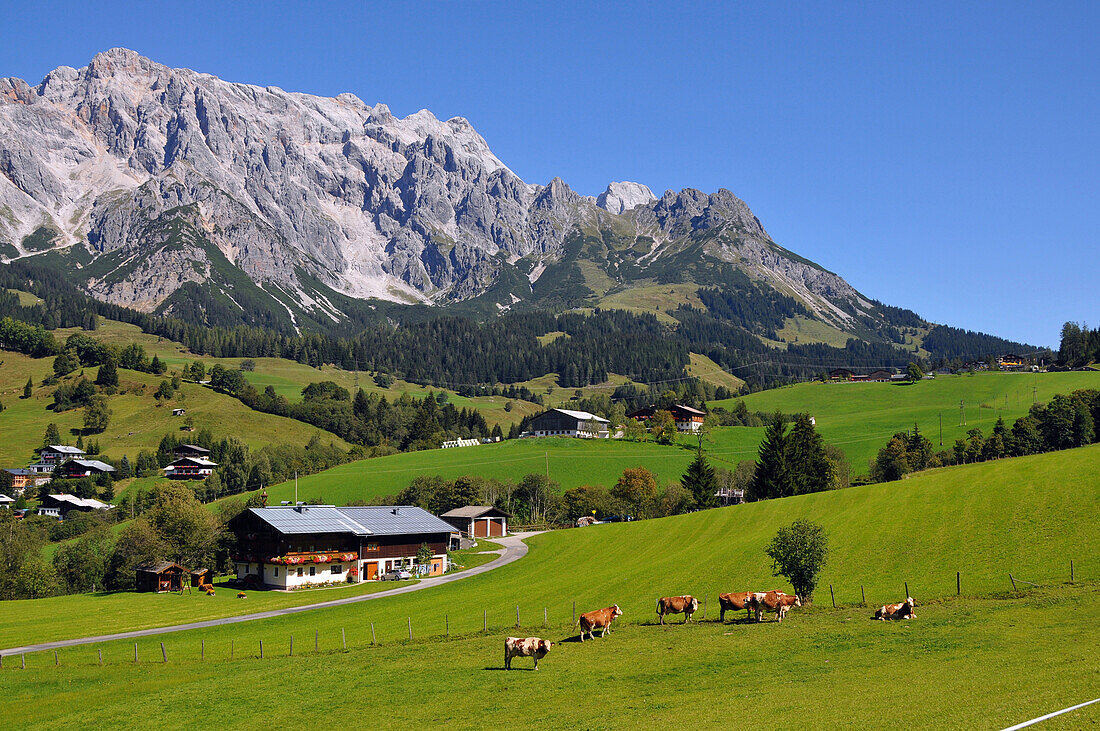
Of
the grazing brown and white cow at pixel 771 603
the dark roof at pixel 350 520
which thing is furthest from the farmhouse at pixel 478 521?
the grazing brown and white cow at pixel 771 603

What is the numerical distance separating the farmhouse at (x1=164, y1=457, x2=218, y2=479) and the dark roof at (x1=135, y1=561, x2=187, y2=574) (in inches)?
3858

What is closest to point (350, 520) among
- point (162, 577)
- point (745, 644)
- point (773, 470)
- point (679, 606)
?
point (162, 577)

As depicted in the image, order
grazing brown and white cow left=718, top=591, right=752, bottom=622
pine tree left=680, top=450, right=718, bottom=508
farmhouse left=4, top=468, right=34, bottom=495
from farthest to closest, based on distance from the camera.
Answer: farmhouse left=4, top=468, right=34, bottom=495
pine tree left=680, top=450, right=718, bottom=508
grazing brown and white cow left=718, top=591, right=752, bottom=622

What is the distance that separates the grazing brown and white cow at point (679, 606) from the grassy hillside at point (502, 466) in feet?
320

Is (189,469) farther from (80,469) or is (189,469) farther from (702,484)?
(702,484)

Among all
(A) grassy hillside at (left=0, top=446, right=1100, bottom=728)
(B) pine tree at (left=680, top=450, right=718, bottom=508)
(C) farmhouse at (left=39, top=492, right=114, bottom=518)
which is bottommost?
(A) grassy hillside at (left=0, top=446, right=1100, bottom=728)

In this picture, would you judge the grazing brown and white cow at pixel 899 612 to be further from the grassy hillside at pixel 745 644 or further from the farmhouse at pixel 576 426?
the farmhouse at pixel 576 426

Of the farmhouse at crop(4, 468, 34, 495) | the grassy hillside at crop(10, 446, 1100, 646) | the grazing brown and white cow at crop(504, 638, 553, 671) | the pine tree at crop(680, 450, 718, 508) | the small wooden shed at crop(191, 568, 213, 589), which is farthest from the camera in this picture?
the farmhouse at crop(4, 468, 34, 495)

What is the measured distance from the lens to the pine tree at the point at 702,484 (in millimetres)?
111812

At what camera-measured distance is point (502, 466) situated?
150 meters

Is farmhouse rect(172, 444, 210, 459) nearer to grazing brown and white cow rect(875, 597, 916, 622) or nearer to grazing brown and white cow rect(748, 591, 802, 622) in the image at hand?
grazing brown and white cow rect(748, 591, 802, 622)

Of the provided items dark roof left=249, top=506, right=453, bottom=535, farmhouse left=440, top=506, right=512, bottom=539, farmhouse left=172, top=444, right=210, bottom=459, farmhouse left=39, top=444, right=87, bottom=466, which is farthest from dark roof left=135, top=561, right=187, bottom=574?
farmhouse left=39, top=444, right=87, bottom=466

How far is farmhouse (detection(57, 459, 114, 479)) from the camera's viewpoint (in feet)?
571

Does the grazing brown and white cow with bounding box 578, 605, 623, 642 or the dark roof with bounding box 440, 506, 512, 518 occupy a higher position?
the dark roof with bounding box 440, 506, 512, 518
